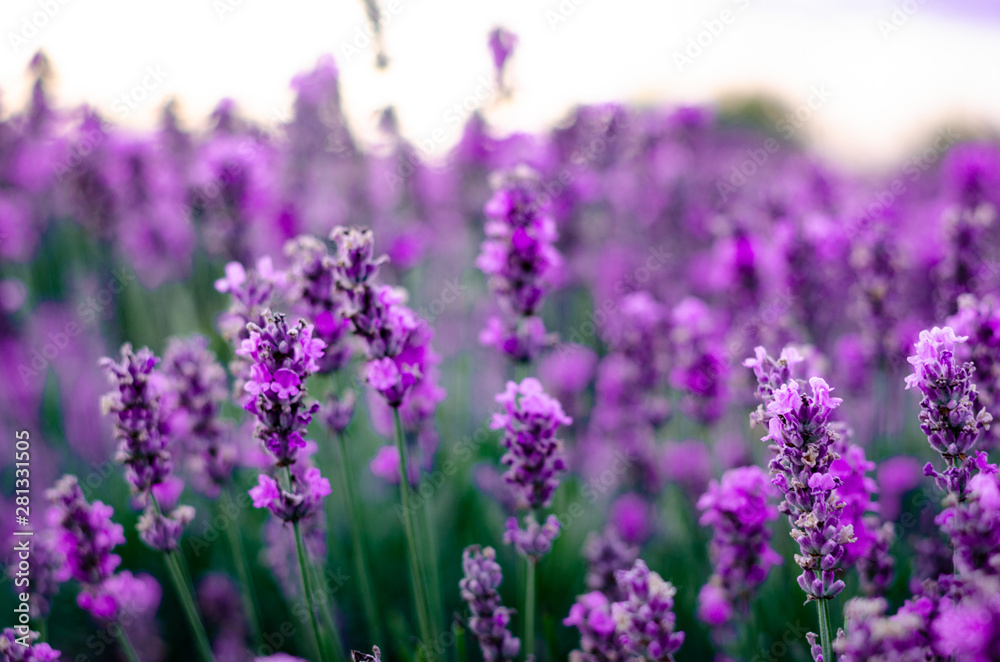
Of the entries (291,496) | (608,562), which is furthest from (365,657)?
(608,562)

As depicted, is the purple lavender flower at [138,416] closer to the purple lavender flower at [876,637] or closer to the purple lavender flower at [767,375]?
the purple lavender flower at [767,375]

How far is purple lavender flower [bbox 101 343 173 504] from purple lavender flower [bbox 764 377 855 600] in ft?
4.91

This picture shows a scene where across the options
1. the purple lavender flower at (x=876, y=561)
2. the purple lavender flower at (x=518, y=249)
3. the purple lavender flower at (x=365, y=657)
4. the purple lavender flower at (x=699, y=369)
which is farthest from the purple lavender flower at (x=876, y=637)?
the purple lavender flower at (x=699, y=369)

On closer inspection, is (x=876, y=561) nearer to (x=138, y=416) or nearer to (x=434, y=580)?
(x=434, y=580)

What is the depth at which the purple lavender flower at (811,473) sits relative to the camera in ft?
4.32

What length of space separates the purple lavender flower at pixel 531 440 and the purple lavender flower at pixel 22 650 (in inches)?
44.4

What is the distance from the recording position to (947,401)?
1.39 m

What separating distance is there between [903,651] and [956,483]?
49cm

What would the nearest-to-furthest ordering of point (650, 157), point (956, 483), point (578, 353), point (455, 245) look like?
point (956, 483) < point (578, 353) < point (650, 157) < point (455, 245)

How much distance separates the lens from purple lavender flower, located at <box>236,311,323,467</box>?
56.9 inches

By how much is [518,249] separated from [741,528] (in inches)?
40.3

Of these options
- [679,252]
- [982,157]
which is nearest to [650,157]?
[679,252]

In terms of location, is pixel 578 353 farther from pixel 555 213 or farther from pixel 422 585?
pixel 422 585

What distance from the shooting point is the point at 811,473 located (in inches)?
53.1
